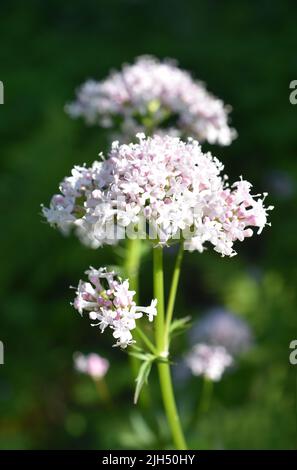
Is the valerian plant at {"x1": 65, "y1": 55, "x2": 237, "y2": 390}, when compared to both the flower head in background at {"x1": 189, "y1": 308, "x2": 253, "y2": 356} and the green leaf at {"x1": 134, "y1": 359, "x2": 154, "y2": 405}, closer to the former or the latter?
the green leaf at {"x1": 134, "y1": 359, "x2": 154, "y2": 405}

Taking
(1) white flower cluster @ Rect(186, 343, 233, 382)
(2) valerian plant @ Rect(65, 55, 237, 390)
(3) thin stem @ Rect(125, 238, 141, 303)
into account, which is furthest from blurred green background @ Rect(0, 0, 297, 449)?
(2) valerian plant @ Rect(65, 55, 237, 390)

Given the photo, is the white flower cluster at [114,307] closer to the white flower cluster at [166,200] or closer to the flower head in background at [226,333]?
the white flower cluster at [166,200]

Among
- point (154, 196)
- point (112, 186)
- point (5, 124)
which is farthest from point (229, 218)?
point (5, 124)

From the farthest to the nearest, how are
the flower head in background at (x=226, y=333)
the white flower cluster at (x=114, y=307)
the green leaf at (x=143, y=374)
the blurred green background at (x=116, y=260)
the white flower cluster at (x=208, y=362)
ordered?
the flower head in background at (x=226, y=333) < the blurred green background at (x=116, y=260) < the white flower cluster at (x=208, y=362) < the green leaf at (x=143, y=374) < the white flower cluster at (x=114, y=307)

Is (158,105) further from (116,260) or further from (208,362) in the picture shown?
(208,362)

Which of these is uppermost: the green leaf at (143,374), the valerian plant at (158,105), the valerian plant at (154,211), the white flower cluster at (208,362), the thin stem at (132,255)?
the valerian plant at (158,105)

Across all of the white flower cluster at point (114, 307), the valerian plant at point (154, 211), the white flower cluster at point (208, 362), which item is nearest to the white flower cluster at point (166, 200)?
the valerian plant at point (154, 211)

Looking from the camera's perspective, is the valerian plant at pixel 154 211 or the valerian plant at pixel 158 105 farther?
the valerian plant at pixel 158 105

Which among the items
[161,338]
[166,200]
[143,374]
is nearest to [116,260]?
[161,338]
